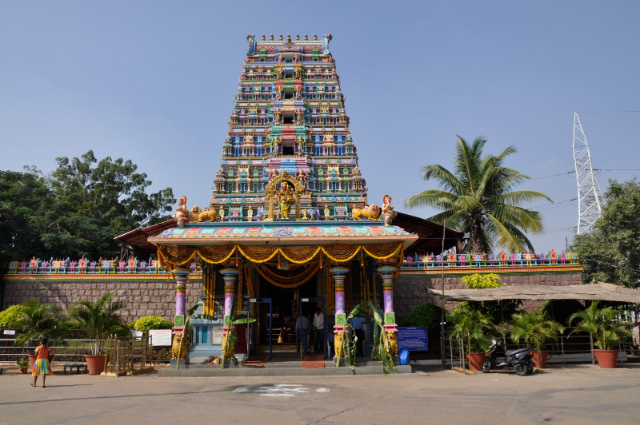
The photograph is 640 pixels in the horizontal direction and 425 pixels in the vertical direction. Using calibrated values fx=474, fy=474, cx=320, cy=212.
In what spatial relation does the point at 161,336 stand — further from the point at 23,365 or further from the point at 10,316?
the point at 10,316

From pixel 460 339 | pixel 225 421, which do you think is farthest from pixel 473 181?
pixel 225 421

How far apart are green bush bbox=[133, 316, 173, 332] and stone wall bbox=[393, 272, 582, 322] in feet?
30.6

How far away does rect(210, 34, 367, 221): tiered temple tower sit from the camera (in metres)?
20.7

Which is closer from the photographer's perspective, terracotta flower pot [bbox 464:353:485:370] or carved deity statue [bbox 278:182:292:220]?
terracotta flower pot [bbox 464:353:485:370]

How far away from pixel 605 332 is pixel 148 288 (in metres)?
17.0

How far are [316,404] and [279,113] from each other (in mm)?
16522

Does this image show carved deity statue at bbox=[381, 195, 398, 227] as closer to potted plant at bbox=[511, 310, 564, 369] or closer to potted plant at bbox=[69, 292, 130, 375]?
potted plant at bbox=[511, 310, 564, 369]

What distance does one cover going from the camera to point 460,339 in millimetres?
14062

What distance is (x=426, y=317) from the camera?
17.1 meters

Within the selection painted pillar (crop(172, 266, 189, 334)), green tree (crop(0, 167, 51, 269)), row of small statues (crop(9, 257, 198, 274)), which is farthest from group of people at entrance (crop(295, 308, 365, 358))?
green tree (crop(0, 167, 51, 269))

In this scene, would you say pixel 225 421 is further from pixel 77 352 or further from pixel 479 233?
pixel 479 233

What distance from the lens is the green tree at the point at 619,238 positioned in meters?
27.0

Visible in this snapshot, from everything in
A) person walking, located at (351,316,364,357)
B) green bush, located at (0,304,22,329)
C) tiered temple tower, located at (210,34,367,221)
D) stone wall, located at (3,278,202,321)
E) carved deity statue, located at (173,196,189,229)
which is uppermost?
tiered temple tower, located at (210,34,367,221)

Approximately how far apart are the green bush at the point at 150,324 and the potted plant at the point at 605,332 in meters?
14.9
